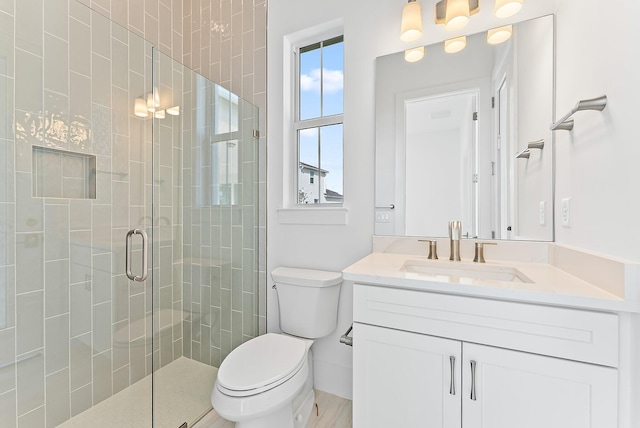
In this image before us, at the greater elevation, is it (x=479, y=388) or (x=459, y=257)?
(x=459, y=257)

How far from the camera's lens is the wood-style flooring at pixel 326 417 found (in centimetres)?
148

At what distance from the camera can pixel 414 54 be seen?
4.99 ft

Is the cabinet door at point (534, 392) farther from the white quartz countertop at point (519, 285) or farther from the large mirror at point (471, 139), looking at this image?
the large mirror at point (471, 139)

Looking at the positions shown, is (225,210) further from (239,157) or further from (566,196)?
(566,196)

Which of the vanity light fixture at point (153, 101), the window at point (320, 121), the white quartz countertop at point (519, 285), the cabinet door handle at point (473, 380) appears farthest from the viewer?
the window at point (320, 121)

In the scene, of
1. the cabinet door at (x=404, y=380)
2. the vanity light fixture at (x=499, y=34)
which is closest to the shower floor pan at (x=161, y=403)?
the cabinet door at (x=404, y=380)

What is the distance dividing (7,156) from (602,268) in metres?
2.23

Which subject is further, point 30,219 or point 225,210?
point 225,210

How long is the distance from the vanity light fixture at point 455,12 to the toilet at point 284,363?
57.3 inches

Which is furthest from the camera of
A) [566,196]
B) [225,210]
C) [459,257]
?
[225,210]

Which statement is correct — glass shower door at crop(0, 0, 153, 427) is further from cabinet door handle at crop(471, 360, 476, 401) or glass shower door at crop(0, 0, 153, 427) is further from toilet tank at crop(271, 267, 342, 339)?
cabinet door handle at crop(471, 360, 476, 401)

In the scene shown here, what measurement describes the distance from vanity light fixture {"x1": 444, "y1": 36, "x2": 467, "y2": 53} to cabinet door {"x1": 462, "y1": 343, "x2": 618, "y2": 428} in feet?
4.59

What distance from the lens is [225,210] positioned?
1.81 meters

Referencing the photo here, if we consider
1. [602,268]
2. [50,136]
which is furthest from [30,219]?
[602,268]
